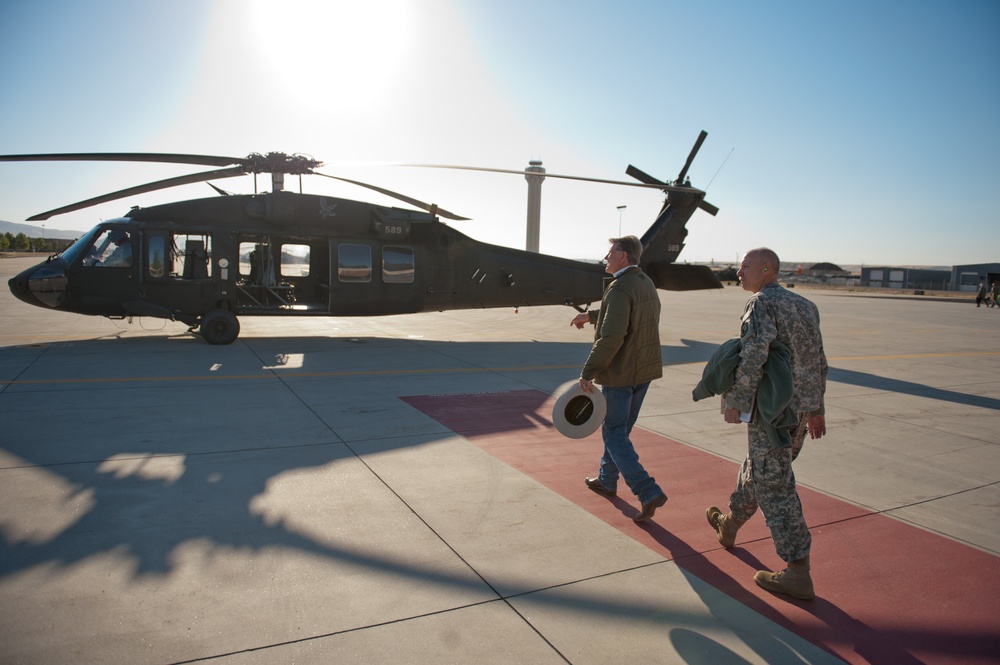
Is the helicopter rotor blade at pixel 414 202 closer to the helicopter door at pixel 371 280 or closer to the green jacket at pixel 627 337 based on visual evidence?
the helicopter door at pixel 371 280

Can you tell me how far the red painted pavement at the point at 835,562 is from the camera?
10.7 feet

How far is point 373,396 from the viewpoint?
8.23 metres

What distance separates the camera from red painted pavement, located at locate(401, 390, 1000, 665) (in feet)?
A: 10.7

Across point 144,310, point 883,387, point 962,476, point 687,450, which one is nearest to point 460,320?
point 144,310

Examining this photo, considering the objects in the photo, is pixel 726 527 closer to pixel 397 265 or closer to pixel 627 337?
pixel 627 337

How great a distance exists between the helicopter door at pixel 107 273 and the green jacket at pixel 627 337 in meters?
11.1

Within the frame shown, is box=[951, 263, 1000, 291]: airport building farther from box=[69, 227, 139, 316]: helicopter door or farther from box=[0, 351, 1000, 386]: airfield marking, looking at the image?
box=[69, 227, 139, 316]: helicopter door

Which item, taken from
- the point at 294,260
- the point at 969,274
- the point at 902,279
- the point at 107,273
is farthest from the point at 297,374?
the point at 902,279

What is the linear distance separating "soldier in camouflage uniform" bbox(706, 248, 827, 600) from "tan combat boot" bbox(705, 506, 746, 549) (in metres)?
0.32

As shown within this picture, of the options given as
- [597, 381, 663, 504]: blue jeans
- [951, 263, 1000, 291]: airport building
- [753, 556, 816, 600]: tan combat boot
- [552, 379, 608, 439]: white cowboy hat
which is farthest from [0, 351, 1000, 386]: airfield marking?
[951, 263, 1000, 291]: airport building

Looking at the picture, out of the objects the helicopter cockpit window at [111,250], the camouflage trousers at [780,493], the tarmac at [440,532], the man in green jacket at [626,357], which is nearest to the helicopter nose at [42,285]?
the helicopter cockpit window at [111,250]

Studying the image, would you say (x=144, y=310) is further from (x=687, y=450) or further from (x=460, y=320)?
(x=687, y=450)

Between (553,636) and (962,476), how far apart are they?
16.3 feet

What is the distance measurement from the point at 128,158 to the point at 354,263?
15.0 feet
